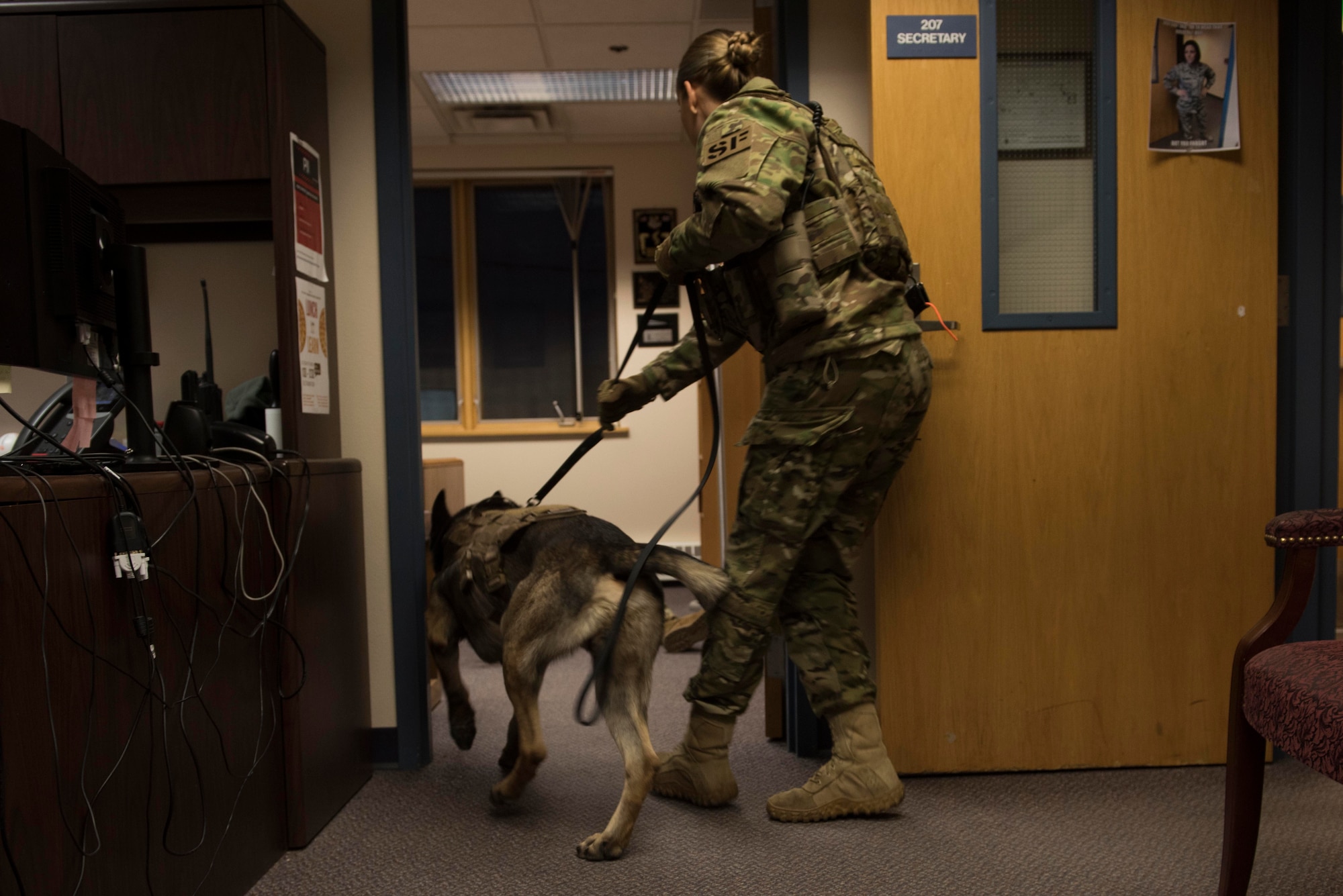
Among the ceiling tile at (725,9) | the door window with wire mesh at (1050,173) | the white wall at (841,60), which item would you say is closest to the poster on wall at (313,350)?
the white wall at (841,60)

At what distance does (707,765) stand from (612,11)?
11.0 ft

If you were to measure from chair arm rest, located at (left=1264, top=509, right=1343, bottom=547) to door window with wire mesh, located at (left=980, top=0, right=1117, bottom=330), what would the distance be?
2.66 feet

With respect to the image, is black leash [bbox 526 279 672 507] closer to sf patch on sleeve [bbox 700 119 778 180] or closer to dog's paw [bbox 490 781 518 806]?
sf patch on sleeve [bbox 700 119 778 180]

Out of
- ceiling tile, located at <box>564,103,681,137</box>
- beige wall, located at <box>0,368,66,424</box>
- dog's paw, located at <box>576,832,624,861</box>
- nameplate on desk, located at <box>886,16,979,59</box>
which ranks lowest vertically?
→ dog's paw, located at <box>576,832,624,861</box>

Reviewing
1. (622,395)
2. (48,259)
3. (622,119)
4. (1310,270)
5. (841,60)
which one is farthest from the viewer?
(622,119)

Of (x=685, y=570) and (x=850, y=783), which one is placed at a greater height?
(x=685, y=570)

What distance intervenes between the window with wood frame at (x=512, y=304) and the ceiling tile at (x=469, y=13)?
1803 mm

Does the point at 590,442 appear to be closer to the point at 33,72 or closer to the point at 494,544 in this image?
the point at 494,544

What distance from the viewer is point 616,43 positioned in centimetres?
432

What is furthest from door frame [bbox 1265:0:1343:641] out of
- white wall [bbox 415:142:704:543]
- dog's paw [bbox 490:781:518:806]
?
white wall [bbox 415:142:704:543]

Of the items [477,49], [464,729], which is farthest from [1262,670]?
[477,49]

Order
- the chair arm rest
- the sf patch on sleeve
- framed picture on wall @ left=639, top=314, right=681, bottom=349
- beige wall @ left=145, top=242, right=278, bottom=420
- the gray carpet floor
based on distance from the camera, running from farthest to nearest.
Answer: framed picture on wall @ left=639, top=314, right=681, bottom=349 → beige wall @ left=145, top=242, right=278, bottom=420 → the sf patch on sleeve → the gray carpet floor → the chair arm rest

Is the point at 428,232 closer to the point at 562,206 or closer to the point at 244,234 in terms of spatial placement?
the point at 562,206

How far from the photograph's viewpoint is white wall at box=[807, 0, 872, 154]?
7.37 ft
